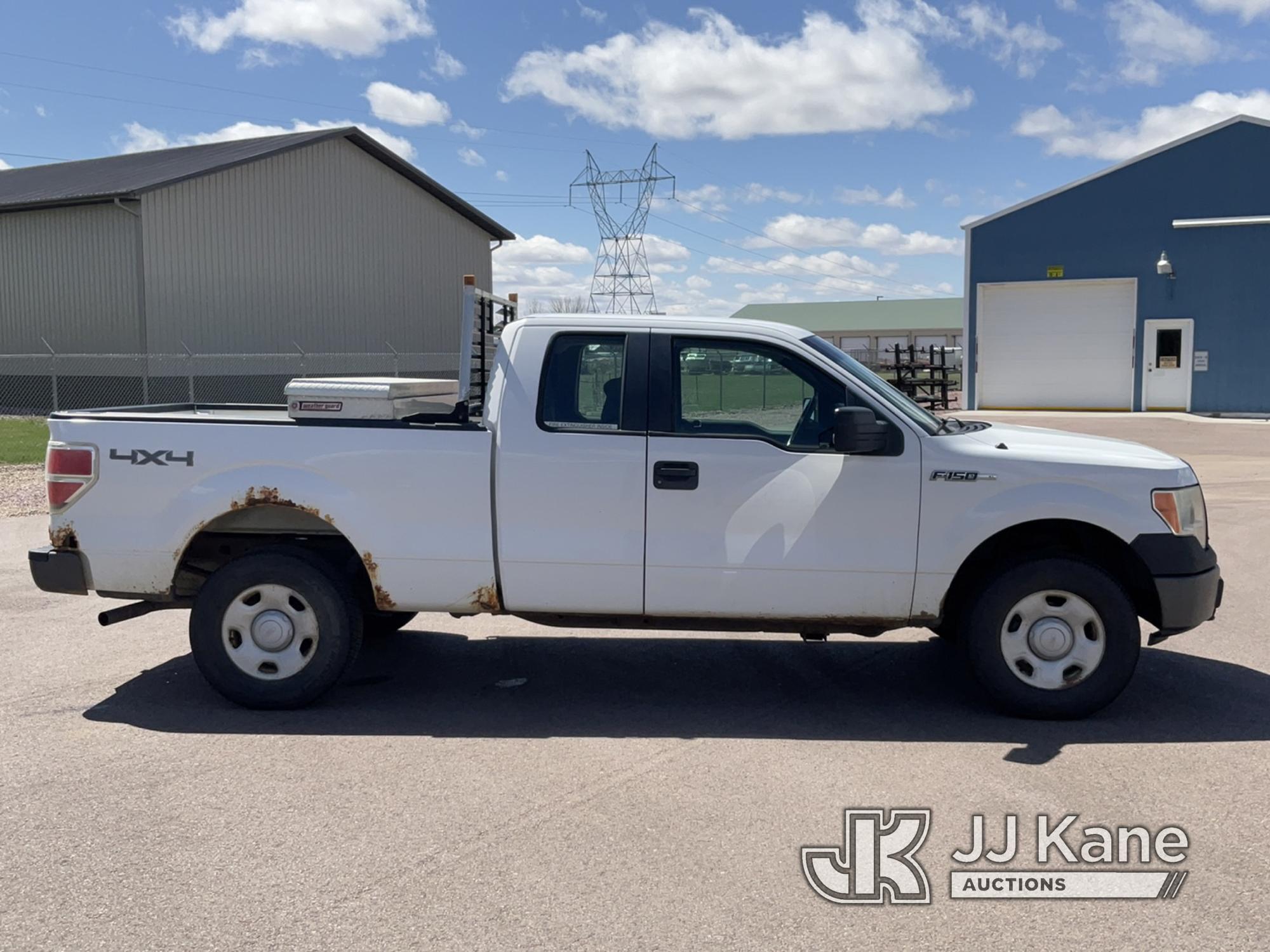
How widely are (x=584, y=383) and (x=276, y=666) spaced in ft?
6.92

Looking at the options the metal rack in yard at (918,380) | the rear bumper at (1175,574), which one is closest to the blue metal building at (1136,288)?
the metal rack in yard at (918,380)

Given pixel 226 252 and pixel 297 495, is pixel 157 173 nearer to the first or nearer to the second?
pixel 226 252

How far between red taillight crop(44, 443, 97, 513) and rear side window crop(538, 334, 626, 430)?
7.57 feet

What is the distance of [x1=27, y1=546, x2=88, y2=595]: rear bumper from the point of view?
5.86m

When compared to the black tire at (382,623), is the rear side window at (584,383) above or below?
above

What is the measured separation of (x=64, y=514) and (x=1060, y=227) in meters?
27.0

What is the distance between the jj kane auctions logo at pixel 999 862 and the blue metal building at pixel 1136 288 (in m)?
25.8

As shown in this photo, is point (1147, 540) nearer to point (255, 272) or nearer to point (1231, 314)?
point (1231, 314)

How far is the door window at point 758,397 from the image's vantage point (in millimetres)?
5637

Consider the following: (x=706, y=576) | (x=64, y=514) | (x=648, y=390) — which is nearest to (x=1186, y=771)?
(x=706, y=576)

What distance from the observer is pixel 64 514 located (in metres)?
5.86

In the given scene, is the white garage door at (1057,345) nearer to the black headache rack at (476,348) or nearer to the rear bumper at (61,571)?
the black headache rack at (476,348)

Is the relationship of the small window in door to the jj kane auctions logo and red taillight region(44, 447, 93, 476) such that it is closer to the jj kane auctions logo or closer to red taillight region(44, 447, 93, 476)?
the jj kane auctions logo

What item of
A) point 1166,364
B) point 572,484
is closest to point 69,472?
point 572,484
